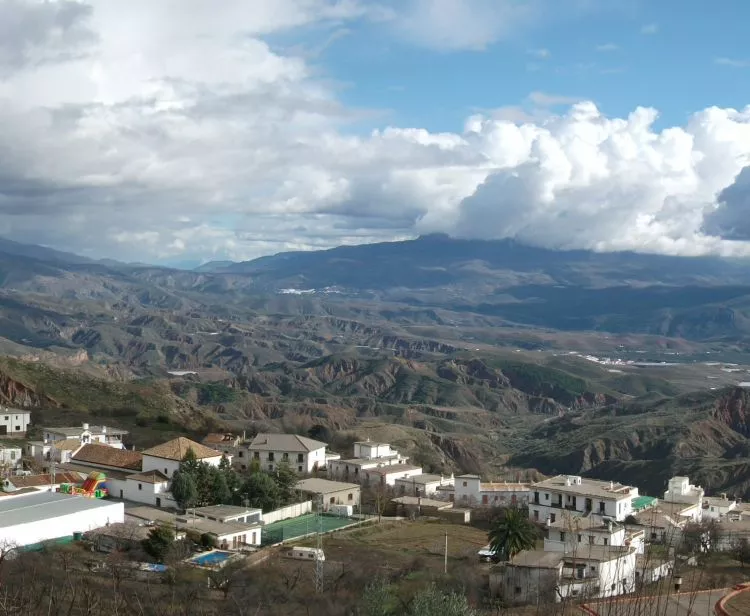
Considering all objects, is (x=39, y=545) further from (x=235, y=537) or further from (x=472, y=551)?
(x=472, y=551)

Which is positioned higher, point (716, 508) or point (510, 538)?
point (510, 538)

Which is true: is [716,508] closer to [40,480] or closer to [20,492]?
[40,480]

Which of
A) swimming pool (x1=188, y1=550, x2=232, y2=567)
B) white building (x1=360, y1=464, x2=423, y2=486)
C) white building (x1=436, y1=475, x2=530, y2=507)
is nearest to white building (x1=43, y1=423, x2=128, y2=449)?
white building (x1=360, y1=464, x2=423, y2=486)

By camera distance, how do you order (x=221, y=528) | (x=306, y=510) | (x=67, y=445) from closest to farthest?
(x=221, y=528), (x=306, y=510), (x=67, y=445)

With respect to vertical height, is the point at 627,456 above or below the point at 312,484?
below

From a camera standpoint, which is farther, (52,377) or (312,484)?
(52,377)

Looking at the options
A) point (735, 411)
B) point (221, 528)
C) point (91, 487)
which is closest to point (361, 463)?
point (91, 487)

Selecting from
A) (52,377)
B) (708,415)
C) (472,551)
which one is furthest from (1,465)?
(708,415)
